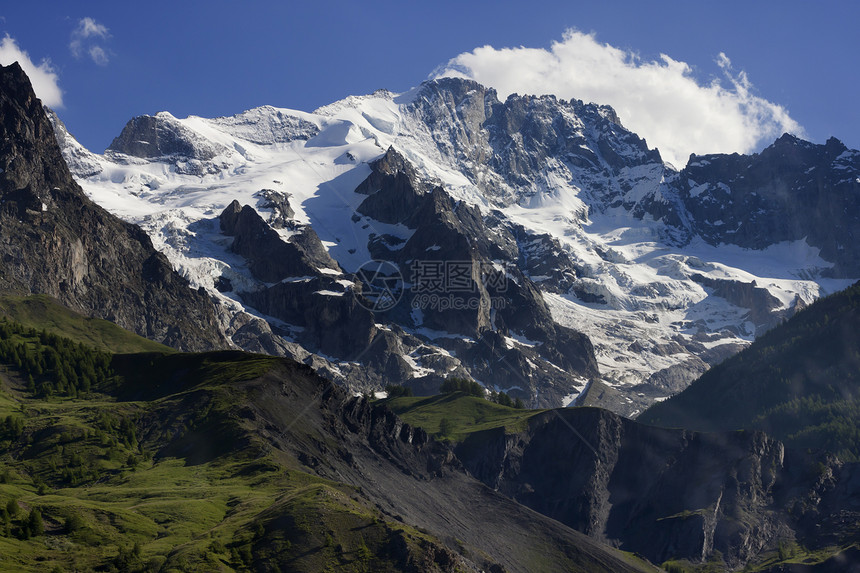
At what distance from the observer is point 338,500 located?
186 m

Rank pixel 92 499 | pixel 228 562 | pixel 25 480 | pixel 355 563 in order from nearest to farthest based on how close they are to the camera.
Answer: pixel 228 562 < pixel 355 563 < pixel 92 499 < pixel 25 480

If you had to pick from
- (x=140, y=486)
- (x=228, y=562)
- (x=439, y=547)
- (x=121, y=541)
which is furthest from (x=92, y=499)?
(x=439, y=547)

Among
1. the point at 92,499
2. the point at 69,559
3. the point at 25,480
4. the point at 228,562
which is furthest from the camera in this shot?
the point at 25,480

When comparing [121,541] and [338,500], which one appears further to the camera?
[338,500]

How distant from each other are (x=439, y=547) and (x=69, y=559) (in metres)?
64.8

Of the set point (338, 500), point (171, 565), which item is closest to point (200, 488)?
point (338, 500)

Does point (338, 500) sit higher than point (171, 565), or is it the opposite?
point (338, 500)

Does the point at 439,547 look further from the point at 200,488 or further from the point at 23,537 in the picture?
the point at 23,537

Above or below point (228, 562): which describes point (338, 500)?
above

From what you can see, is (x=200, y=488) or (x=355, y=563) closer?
(x=355, y=563)

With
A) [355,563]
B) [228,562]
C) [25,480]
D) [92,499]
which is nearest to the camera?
[228,562]

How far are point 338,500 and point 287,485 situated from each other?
16.2 m

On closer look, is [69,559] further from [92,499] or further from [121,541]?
[92,499]

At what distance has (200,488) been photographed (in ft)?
632
